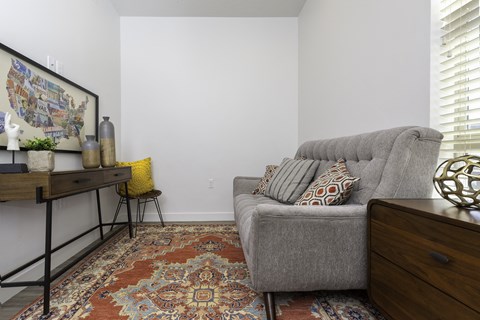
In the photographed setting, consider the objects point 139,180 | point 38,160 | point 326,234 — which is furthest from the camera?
point 139,180

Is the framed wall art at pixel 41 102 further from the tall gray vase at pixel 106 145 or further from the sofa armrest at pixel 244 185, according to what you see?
the sofa armrest at pixel 244 185

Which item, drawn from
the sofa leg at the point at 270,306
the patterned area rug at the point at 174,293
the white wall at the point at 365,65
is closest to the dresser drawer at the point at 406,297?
the patterned area rug at the point at 174,293

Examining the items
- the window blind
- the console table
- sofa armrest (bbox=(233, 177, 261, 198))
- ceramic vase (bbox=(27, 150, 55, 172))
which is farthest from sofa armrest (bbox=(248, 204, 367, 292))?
sofa armrest (bbox=(233, 177, 261, 198))

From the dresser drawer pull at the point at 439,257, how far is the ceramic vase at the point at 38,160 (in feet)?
6.40

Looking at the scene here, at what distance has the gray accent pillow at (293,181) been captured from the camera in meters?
1.85

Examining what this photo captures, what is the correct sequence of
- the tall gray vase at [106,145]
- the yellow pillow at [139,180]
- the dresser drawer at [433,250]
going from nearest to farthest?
1. the dresser drawer at [433,250]
2. the tall gray vase at [106,145]
3. the yellow pillow at [139,180]

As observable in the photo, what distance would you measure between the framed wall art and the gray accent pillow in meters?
1.81

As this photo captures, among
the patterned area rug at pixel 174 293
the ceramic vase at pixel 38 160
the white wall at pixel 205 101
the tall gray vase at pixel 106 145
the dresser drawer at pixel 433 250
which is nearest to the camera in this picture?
the dresser drawer at pixel 433 250

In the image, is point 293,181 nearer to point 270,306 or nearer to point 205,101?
point 270,306

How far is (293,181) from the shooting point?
75.5 inches

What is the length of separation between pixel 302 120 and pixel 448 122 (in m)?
1.91

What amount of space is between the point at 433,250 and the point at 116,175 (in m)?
2.28

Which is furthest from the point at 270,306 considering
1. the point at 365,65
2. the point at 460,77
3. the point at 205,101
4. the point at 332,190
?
the point at 205,101

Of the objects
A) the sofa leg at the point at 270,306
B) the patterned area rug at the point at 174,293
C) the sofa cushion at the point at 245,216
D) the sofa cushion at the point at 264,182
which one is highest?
the sofa cushion at the point at 264,182
